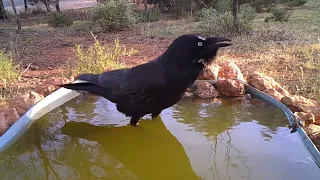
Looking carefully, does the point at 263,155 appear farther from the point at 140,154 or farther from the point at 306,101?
the point at 306,101

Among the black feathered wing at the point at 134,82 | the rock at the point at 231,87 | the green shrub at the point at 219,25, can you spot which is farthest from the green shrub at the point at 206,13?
the black feathered wing at the point at 134,82

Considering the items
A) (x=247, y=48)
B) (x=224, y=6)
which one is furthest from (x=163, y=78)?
(x=224, y=6)

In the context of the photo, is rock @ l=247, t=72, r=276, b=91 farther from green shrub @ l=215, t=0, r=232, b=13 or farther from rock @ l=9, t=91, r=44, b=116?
green shrub @ l=215, t=0, r=232, b=13

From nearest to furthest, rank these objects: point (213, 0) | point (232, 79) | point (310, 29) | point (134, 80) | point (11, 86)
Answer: point (134, 80) < point (232, 79) < point (11, 86) < point (310, 29) < point (213, 0)

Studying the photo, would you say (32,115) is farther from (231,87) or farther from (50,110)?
(231,87)

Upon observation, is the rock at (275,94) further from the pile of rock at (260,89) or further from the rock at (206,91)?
the rock at (206,91)

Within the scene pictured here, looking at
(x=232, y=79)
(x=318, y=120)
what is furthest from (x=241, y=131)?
(x=232, y=79)

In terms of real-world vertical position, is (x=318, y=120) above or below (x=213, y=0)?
below

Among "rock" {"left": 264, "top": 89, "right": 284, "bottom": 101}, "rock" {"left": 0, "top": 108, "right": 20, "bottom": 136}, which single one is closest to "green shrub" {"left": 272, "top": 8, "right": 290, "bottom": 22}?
"rock" {"left": 264, "top": 89, "right": 284, "bottom": 101}
